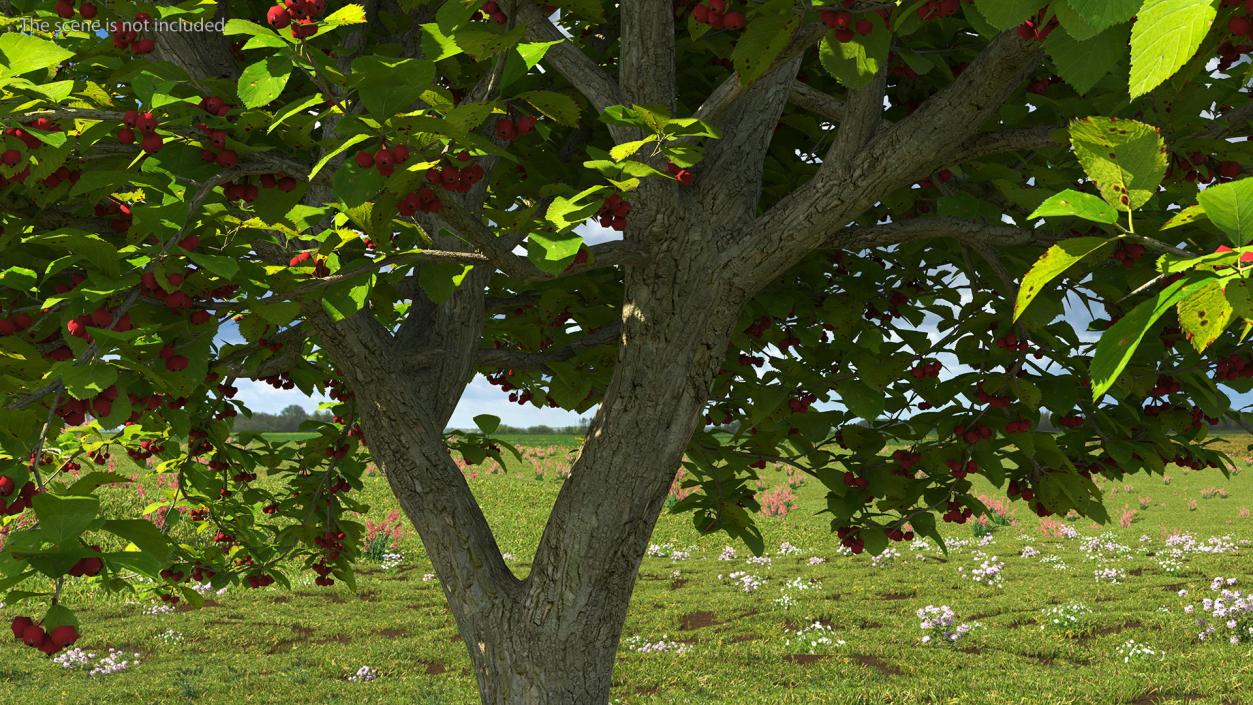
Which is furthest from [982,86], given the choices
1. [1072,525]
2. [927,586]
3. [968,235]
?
[1072,525]

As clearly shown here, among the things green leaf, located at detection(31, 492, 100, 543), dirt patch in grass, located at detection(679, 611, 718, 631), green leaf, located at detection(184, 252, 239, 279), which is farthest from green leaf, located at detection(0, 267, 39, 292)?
dirt patch in grass, located at detection(679, 611, 718, 631)

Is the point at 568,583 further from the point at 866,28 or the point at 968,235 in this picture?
the point at 866,28

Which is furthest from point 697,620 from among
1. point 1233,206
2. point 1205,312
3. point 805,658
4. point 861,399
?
point 1233,206

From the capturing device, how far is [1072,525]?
67.3ft

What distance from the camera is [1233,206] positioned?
156cm

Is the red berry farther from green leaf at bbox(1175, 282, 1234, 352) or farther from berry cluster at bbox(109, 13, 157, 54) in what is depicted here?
green leaf at bbox(1175, 282, 1234, 352)

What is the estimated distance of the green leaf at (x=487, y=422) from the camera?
5991mm

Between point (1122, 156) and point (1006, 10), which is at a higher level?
point (1006, 10)

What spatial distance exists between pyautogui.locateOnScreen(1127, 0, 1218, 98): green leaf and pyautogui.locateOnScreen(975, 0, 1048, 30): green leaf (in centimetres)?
48

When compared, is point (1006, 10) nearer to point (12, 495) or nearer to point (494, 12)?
point (494, 12)

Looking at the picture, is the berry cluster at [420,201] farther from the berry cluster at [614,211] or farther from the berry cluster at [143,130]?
the berry cluster at [143,130]

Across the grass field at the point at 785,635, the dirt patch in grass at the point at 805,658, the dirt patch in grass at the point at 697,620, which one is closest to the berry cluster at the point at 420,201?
the grass field at the point at 785,635

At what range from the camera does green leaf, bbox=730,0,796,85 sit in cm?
261

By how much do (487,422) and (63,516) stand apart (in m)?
3.75
